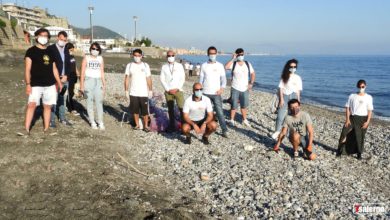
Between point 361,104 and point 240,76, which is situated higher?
point 240,76

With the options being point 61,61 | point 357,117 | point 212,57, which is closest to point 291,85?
point 357,117

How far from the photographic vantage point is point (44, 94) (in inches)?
301

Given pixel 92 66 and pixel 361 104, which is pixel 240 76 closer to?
pixel 361 104

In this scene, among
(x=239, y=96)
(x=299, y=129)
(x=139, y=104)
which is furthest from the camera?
(x=239, y=96)

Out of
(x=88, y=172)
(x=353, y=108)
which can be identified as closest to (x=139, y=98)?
(x=88, y=172)

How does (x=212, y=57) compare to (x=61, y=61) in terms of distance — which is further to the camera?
(x=212, y=57)

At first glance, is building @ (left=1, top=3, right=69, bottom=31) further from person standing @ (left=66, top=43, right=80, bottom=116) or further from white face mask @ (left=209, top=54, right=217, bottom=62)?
white face mask @ (left=209, top=54, right=217, bottom=62)

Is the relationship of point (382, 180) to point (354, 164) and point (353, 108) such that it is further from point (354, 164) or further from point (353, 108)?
point (353, 108)

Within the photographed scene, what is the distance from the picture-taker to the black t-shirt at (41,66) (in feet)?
24.1

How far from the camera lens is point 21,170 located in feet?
19.5

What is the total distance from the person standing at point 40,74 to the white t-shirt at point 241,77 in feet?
15.8

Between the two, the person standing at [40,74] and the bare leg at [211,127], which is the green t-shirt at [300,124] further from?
the person standing at [40,74]

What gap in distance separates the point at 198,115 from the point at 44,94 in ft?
11.4

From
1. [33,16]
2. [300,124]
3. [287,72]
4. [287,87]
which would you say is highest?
[33,16]
